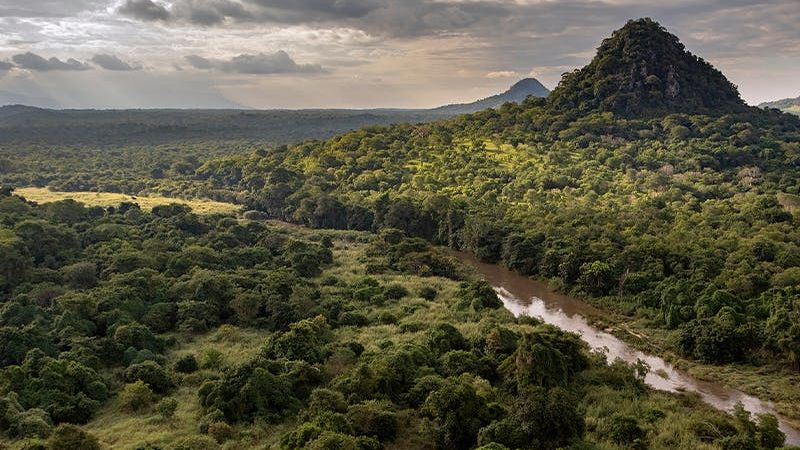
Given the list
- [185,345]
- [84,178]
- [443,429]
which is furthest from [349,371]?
[84,178]

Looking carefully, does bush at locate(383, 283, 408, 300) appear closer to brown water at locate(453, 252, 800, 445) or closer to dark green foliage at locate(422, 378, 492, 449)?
brown water at locate(453, 252, 800, 445)

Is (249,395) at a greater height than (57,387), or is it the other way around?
(249,395)

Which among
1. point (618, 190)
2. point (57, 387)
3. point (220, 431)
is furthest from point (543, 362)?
point (618, 190)

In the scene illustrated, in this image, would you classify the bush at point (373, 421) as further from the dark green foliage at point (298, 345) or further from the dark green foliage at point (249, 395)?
the dark green foliage at point (298, 345)

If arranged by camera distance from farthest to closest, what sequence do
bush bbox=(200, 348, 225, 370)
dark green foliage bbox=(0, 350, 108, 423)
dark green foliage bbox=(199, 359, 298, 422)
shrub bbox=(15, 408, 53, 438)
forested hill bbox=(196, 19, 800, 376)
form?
forested hill bbox=(196, 19, 800, 376), bush bbox=(200, 348, 225, 370), dark green foliage bbox=(0, 350, 108, 423), dark green foliage bbox=(199, 359, 298, 422), shrub bbox=(15, 408, 53, 438)

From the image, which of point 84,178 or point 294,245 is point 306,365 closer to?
point 294,245

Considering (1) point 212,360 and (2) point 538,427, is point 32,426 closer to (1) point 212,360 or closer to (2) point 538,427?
(1) point 212,360

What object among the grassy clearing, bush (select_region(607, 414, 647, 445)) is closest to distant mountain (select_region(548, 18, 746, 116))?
the grassy clearing
